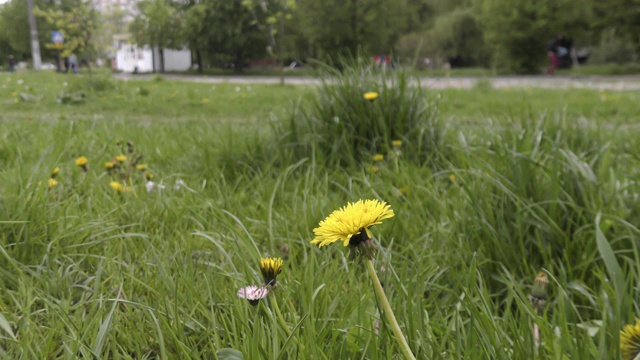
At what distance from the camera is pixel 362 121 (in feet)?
7.93

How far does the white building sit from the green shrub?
1365 inches

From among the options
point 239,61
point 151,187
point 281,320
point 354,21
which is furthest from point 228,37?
point 281,320

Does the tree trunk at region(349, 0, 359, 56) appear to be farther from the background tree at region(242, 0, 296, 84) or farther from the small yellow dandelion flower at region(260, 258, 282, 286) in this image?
the small yellow dandelion flower at region(260, 258, 282, 286)

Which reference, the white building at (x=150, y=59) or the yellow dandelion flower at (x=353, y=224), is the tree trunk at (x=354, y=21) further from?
the yellow dandelion flower at (x=353, y=224)

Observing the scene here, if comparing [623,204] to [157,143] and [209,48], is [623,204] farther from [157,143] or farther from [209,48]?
[209,48]

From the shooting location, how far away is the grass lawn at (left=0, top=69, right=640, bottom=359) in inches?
33.9

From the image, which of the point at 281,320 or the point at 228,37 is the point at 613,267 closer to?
the point at 281,320

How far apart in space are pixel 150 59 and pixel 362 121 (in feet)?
151

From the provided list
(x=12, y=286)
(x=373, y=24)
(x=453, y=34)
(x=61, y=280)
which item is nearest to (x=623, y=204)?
(x=61, y=280)

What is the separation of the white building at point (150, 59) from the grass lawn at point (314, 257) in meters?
35.3

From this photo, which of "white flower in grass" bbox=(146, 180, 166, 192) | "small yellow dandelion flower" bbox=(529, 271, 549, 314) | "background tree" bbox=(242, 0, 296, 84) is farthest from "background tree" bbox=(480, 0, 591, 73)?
"small yellow dandelion flower" bbox=(529, 271, 549, 314)

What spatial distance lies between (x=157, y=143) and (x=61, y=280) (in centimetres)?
176

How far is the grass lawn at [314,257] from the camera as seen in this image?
861 millimetres

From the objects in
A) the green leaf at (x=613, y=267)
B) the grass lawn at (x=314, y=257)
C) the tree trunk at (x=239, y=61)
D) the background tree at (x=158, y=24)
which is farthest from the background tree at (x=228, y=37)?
the green leaf at (x=613, y=267)
